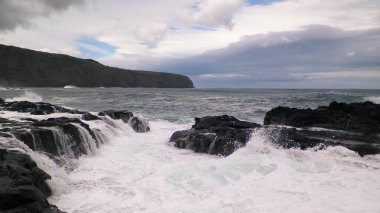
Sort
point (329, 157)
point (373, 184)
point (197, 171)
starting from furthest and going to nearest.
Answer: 1. point (329, 157)
2. point (197, 171)
3. point (373, 184)

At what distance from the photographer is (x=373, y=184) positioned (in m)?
9.38

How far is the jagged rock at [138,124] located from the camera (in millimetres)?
19939

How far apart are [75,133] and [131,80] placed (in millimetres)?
136258

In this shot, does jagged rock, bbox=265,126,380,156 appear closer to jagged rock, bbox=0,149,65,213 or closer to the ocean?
the ocean

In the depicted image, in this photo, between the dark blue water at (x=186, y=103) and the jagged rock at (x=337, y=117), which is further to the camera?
the dark blue water at (x=186, y=103)

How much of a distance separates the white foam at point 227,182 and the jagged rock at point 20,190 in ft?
3.29

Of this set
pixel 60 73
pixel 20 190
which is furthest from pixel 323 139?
pixel 60 73

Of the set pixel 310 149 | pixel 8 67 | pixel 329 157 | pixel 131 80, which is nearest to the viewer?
pixel 329 157

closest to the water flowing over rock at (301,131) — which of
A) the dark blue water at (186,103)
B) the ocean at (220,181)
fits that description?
the ocean at (220,181)

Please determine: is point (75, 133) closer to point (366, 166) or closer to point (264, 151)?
point (264, 151)

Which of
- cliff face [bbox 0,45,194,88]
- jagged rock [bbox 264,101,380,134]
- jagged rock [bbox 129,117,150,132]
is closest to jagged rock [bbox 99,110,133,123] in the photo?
jagged rock [bbox 129,117,150,132]

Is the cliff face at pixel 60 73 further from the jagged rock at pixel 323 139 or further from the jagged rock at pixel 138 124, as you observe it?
the jagged rock at pixel 323 139

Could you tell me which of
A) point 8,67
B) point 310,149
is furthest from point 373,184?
point 8,67

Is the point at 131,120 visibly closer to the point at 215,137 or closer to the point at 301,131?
the point at 215,137
